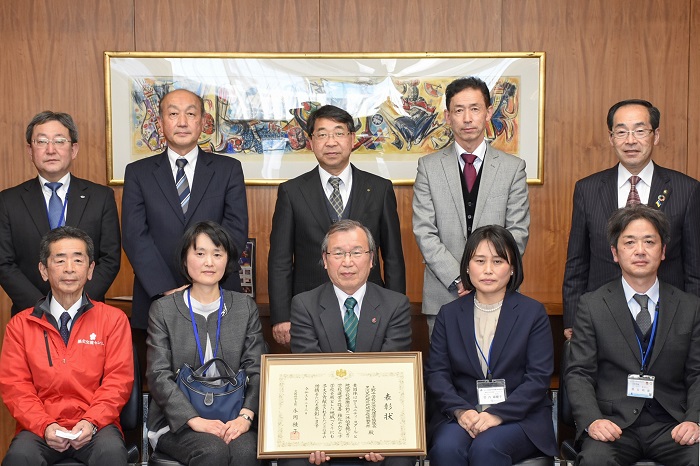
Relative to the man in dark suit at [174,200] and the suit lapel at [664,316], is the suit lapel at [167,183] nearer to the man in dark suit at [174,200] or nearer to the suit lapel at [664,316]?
the man in dark suit at [174,200]

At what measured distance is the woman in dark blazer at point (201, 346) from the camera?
387 cm

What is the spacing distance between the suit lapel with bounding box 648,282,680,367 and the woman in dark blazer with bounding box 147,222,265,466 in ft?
5.56

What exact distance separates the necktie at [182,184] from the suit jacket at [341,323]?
849mm

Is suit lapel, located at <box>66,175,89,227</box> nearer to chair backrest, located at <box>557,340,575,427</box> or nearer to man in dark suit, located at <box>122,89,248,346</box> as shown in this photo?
man in dark suit, located at <box>122,89,248,346</box>

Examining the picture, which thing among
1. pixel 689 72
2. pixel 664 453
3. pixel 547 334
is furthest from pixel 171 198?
pixel 689 72

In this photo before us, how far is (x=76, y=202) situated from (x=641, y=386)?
9.09 ft

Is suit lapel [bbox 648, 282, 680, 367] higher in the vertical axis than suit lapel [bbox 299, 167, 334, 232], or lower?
lower

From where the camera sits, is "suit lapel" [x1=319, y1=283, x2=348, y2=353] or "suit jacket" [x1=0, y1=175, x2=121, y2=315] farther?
"suit jacket" [x1=0, y1=175, x2=121, y2=315]

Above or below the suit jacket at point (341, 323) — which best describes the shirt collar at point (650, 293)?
above

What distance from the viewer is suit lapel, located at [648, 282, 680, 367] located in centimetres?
396

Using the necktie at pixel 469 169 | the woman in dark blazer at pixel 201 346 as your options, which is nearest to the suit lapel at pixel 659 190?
the necktie at pixel 469 169

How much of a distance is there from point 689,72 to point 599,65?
0.58 m

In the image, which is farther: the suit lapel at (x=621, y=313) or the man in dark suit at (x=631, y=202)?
the man in dark suit at (x=631, y=202)

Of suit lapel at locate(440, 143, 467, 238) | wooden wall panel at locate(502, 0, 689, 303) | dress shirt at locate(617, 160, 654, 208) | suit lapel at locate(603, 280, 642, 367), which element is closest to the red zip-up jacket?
suit lapel at locate(440, 143, 467, 238)
